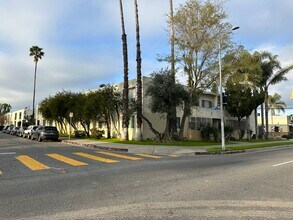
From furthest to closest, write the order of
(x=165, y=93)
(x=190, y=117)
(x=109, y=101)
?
(x=190, y=117) → (x=109, y=101) → (x=165, y=93)

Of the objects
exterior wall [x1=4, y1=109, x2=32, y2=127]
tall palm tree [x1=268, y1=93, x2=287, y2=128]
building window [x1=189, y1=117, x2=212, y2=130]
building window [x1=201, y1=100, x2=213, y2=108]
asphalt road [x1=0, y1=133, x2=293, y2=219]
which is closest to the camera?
asphalt road [x1=0, y1=133, x2=293, y2=219]

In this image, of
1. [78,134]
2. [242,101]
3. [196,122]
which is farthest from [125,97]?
[242,101]

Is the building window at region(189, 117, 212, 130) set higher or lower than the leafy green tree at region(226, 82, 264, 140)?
lower

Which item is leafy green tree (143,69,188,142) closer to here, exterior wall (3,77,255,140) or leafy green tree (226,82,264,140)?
exterior wall (3,77,255,140)

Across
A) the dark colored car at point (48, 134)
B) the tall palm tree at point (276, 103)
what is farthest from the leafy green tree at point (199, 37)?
the tall palm tree at point (276, 103)

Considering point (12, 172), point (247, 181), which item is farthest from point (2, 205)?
point (247, 181)

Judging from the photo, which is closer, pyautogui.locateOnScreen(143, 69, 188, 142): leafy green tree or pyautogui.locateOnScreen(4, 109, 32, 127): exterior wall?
pyautogui.locateOnScreen(143, 69, 188, 142): leafy green tree

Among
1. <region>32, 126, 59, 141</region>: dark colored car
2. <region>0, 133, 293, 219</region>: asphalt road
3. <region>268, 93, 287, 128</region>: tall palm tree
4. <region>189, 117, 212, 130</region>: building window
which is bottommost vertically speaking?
<region>0, 133, 293, 219</region>: asphalt road

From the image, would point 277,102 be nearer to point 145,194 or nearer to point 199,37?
point 199,37

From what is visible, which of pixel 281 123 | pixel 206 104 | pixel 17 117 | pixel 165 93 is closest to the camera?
pixel 165 93

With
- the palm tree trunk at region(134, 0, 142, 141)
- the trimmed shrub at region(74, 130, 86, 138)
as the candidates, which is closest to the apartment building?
the palm tree trunk at region(134, 0, 142, 141)

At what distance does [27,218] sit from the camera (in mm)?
5609

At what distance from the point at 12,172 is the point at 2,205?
484 cm

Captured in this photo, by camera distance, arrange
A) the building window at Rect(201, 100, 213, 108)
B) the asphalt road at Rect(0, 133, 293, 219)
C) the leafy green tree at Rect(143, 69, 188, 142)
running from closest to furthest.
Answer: the asphalt road at Rect(0, 133, 293, 219) < the leafy green tree at Rect(143, 69, 188, 142) < the building window at Rect(201, 100, 213, 108)
